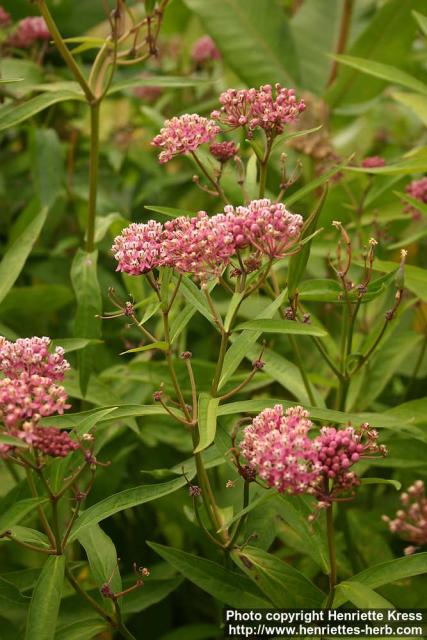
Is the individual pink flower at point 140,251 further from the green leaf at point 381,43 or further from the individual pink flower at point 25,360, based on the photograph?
the green leaf at point 381,43

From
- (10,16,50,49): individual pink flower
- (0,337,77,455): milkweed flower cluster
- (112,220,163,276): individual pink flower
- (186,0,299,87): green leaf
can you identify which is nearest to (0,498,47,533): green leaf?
(0,337,77,455): milkweed flower cluster

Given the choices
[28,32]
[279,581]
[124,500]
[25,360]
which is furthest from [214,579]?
[28,32]

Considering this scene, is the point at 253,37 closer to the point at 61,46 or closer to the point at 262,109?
the point at 61,46

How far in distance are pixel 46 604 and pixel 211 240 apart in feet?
1.87

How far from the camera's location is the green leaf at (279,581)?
1.33 metres

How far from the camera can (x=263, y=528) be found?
1.46m

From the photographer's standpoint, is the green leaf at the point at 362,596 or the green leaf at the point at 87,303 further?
the green leaf at the point at 87,303

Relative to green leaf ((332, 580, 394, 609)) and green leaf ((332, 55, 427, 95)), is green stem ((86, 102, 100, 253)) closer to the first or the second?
green leaf ((332, 55, 427, 95))

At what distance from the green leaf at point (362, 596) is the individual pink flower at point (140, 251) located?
0.55 metres

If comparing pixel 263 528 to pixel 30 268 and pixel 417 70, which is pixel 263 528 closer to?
pixel 30 268

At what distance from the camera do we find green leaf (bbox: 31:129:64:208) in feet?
7.23

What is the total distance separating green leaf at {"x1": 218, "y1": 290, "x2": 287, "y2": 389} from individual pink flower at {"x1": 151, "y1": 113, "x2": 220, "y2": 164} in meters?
0.31

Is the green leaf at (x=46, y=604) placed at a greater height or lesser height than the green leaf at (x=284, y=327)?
lesser

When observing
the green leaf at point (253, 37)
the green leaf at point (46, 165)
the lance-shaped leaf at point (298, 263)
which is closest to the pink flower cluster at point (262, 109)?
the lance-shaped leaf at point (298, 263)
